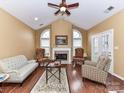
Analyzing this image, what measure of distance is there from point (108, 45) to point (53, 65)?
2786mm

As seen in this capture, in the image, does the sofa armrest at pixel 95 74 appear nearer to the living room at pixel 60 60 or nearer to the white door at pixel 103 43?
the living room at pixel 60 60

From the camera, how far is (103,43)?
754 centimetres

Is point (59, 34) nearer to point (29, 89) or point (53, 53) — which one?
point (53, 53)

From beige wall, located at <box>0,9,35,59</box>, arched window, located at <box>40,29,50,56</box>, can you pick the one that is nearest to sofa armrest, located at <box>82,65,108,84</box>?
beige wall, located at <box>0,9,35,59</box>

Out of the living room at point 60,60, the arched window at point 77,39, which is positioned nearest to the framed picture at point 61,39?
the arched window at point 77,39

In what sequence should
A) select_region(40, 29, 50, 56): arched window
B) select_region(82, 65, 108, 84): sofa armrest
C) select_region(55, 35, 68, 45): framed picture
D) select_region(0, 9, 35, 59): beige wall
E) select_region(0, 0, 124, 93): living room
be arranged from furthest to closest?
select_region(40, 29, 50, 56): arched window
select_region(55, 35, 68, 45): framed picture
select_region(0, 9, 35, 59): beige wall
select_region(82, 65, 108, 84): sofa armrest
select_region(0, 0, 124, 93): living room

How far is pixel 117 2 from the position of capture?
16.1 ft

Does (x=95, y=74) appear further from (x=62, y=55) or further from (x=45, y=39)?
(x=45, y=39)

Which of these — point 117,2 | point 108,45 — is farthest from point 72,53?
point 117,2

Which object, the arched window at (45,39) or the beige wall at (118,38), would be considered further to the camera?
the arched window at (45,39)

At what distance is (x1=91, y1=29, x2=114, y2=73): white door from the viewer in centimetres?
646

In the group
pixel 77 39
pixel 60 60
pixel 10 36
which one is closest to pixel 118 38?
pixel 60 60

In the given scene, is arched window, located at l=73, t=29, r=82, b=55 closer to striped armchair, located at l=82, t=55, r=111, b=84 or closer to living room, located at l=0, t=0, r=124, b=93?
living room, located at l=0, t=0, r=124, b=93

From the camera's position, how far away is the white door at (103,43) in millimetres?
6456
